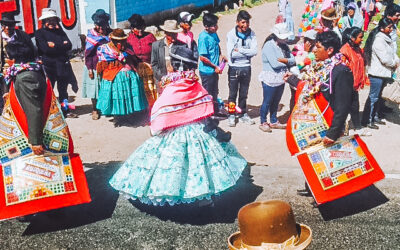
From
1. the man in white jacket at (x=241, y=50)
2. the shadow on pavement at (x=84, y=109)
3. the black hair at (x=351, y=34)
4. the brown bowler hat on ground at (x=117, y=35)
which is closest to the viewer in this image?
the black hair at (x=351, y=34)

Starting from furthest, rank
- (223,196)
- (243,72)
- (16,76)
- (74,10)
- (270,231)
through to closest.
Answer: (74,10) → (243,72) → (223,196) → (16,76) → (270,231)

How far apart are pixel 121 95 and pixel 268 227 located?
232 inches

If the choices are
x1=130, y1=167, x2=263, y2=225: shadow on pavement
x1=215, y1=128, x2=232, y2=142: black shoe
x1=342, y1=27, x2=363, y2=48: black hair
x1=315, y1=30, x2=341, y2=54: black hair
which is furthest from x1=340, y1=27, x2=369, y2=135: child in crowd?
x1=215, y1=128, x2=232, y2=142: black shoe

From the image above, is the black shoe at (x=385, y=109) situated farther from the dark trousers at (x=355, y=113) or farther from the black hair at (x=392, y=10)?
the black hair at (x=392, y=10)

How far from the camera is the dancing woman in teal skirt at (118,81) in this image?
8141mm

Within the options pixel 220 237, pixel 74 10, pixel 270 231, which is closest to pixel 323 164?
pixel 220 237

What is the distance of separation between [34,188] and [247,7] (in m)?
17.6

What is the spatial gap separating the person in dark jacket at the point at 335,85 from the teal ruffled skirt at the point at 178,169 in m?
1.12

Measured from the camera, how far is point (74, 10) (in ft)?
43.8

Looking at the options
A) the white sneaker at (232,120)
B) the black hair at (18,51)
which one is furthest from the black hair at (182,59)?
the white sneaker at (232,120)

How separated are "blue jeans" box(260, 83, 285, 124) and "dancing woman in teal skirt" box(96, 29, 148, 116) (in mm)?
2119

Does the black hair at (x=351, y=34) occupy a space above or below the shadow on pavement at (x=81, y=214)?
above

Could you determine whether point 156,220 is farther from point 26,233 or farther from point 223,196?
point 26,233

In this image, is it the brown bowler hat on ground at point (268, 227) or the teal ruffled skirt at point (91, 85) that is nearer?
the brown bowler hat on ground at point (268, 227)
